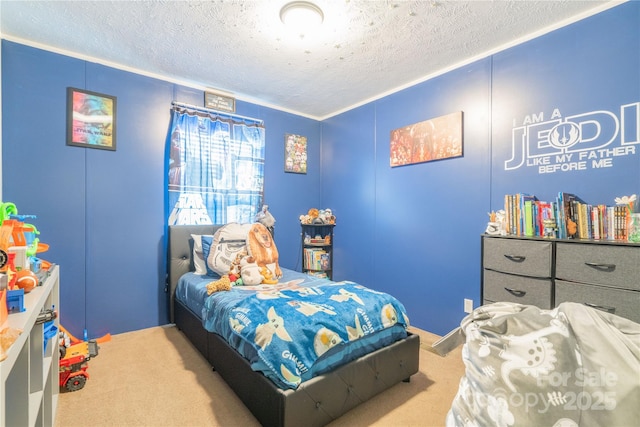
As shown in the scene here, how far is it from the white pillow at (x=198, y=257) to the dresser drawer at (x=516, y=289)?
2508 mm

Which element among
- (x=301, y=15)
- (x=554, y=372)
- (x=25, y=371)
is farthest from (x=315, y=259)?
(x=554, y=372)

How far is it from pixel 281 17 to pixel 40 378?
7.67 ft

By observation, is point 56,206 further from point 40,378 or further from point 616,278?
point 616,278

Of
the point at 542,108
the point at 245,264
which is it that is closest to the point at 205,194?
the point at 245,264

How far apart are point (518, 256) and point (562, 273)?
0.82 feet

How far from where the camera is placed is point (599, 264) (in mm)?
1646

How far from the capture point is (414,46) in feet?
7.72

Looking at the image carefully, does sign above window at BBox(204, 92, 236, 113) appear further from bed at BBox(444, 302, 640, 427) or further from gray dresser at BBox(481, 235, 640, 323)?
bed at BBox(444, 302, 640, 427)

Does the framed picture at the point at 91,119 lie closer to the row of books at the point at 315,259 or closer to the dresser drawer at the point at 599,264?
the row of books at the point at 315,259

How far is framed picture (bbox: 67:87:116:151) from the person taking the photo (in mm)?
2480

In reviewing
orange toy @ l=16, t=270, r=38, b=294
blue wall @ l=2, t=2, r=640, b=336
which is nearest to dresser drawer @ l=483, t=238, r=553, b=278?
blue wall @ l=2, t=2, r=640, b=336

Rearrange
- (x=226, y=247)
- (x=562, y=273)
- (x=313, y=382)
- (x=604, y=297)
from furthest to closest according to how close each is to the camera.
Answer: (x=226, y=247) < (x=562, y=273) < (x=604, y=297) < (x=313, y=382)

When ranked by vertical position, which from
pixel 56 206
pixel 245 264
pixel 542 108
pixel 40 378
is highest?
pixel 542 108

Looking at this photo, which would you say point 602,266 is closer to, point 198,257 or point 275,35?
point 275,35
